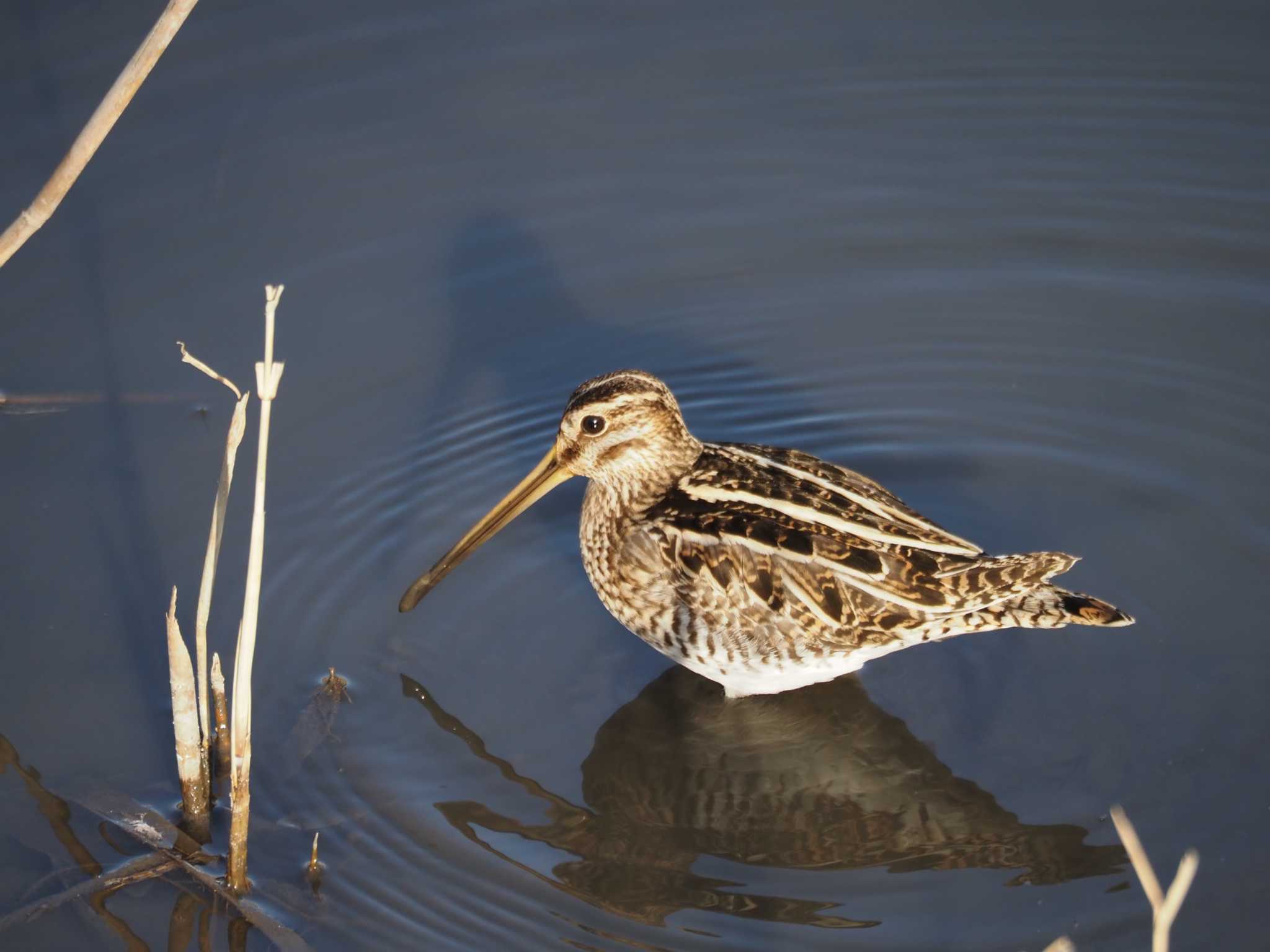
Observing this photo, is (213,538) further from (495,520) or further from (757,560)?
(757,560)

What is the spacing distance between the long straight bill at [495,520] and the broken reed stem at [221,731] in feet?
3.32

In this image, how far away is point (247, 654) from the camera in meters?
4.91

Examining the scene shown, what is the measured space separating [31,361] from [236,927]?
11.9 feet

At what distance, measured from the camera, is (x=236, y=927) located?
5.39m

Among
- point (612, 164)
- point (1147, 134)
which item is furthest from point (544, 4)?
point (1147, 134)

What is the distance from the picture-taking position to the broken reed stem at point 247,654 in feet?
14.8

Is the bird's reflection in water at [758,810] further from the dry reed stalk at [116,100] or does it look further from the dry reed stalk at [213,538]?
the dry reed stalk at [116,100]

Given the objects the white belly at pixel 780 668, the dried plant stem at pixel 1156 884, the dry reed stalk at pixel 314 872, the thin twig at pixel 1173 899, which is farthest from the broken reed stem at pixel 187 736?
the thin twig at pixel 1173 899

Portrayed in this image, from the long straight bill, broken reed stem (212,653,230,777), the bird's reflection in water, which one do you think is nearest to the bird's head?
the long straight bill

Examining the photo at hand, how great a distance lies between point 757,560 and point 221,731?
2072mm

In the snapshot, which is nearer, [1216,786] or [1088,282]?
[1216,786]

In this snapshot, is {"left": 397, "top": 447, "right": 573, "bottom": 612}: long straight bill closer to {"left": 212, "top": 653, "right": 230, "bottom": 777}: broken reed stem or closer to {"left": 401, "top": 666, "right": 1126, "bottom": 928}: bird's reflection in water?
{"left": 401, "top": 666, "right": 1126, "bottom": 928}: bird's reflection in water

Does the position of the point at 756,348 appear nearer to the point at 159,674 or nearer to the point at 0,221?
the point at 159,674

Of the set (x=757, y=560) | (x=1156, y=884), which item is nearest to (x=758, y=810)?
(x=757, y=560)
